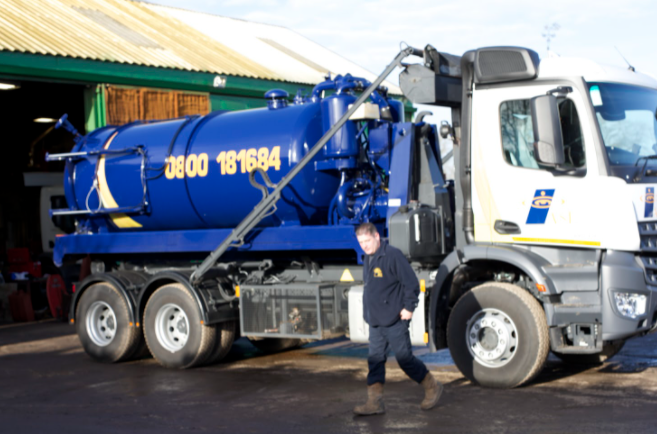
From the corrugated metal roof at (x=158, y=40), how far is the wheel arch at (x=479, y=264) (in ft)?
32.0

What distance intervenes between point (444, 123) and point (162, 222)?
427cm

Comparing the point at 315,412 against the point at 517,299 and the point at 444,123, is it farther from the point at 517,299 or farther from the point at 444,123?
the point at 444,123

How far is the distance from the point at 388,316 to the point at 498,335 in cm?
147

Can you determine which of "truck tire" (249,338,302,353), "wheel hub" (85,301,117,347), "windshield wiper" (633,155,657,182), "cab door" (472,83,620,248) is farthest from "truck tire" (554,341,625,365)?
"wheel hub" (85,301,117,347)

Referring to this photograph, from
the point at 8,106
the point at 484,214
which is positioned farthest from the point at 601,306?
the point at 8,106

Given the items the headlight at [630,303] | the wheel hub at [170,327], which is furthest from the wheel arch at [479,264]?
the wheel hub at [170,327]

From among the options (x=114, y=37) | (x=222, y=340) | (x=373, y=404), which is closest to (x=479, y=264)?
(x=373, y=404)

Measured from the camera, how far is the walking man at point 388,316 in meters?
7.45

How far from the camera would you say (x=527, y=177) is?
27.0ft

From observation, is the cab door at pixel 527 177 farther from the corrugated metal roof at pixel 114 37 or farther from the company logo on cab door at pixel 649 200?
the corrugated metal roof at pixel 114 37

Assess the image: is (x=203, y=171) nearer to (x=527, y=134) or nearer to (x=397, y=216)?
(x=397, y=216)

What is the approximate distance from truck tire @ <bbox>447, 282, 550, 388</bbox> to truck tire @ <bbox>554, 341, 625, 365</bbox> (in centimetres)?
126

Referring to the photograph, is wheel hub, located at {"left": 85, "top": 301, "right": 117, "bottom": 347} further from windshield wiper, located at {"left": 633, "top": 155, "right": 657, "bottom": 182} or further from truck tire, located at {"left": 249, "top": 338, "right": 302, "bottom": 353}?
windshield wiper, located at {"left": 633, "top": 155, "right": 657, "bottom": 182}

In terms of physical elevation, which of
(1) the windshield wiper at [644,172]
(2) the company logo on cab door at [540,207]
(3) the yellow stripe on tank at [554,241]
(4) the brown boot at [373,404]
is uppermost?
(1) the windshield wiper at [644,172]
